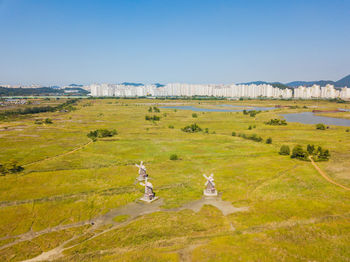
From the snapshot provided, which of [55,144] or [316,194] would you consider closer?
[316,194]

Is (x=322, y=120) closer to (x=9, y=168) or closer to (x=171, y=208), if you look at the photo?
(x=171, y=208)

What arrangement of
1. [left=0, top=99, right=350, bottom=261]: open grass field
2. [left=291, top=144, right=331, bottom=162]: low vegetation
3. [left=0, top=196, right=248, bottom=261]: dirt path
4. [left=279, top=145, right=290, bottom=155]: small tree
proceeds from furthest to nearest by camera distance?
[left=279, top=145, right=290, bottom=155]: small tree < [left=291, top=144, right=331, bottom=162]: low vegetation < [left=0, top=196, right=248, bottom=261]: dirt path < [left=0, top=99, right=350, bottom=261]: open grass field

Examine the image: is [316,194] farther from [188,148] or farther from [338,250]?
[188,148]

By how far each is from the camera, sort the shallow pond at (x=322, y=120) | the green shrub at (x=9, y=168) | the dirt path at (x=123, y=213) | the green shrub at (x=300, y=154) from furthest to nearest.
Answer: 1. the shallow pond at (x=322, y=120)
2. the green shrub at (x=300, y=154)
3. the green shrub at (x=9, y=168)
4. the dirt path at (x=123, y=213)

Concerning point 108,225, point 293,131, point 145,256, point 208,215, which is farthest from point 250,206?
point 293,131

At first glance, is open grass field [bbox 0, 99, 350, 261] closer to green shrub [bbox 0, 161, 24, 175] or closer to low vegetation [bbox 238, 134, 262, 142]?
green shrub [bbox 0, 161, 24, 175]

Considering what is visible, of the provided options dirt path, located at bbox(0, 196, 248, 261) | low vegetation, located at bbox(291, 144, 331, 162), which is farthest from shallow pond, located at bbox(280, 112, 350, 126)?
dirt path, located at bbox(0, 196, 248, 261)

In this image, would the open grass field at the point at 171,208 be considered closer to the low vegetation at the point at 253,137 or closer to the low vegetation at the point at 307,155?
the low vegetation at the point at 307,155

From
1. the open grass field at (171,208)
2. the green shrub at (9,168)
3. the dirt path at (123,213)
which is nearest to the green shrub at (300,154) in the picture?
the open grass field at (171,208)

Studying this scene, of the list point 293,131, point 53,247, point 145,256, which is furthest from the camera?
point 293,131
